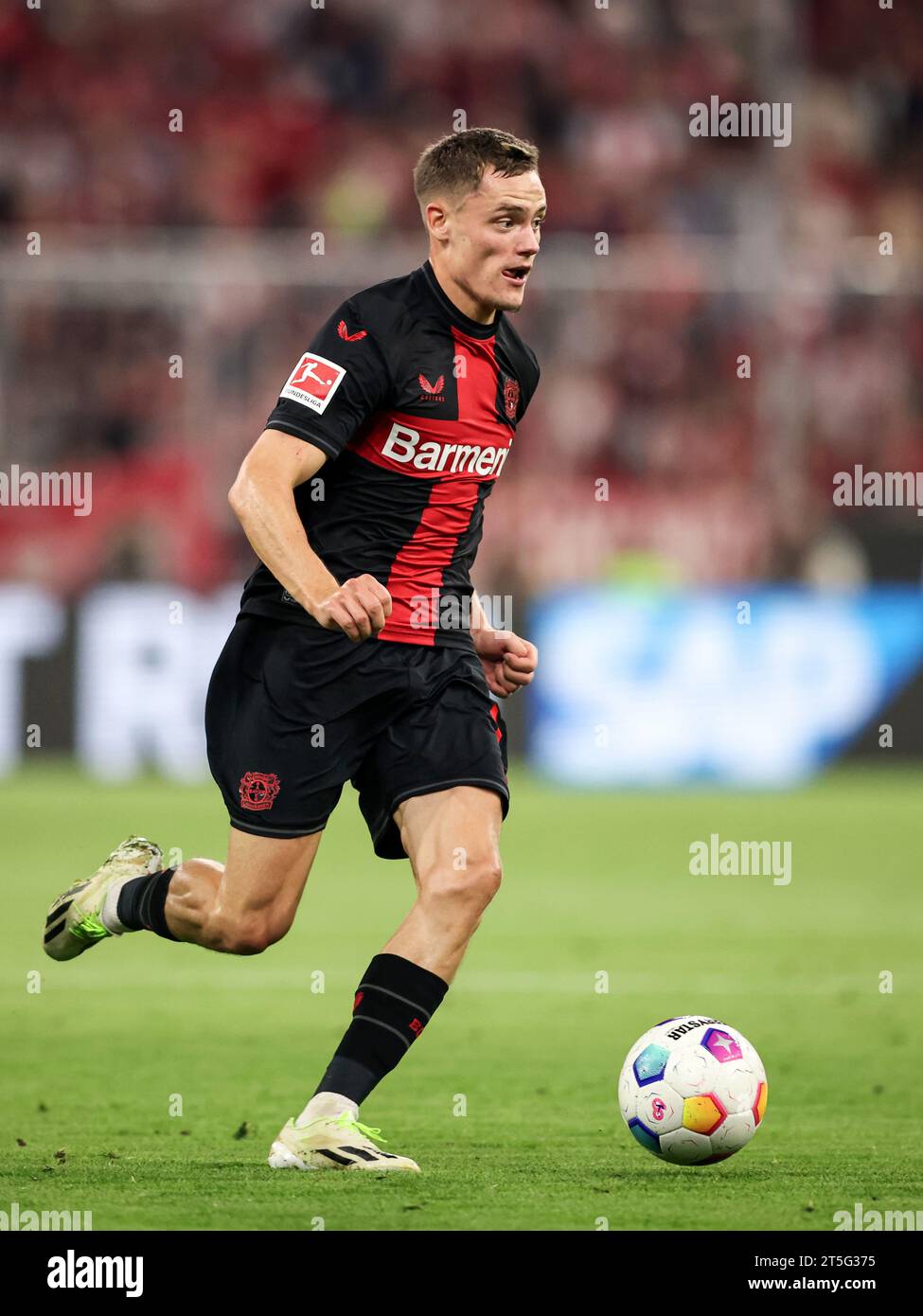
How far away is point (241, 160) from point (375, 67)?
5.93ft

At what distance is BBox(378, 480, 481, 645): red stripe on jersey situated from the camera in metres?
5.59

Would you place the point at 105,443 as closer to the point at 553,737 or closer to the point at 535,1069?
the point at 553,737

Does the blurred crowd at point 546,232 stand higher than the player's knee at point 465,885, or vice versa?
the blurred crowd at point 546,232

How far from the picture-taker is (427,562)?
566 cm

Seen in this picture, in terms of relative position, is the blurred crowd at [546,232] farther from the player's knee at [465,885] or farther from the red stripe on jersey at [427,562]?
the player's knee at [465,885]

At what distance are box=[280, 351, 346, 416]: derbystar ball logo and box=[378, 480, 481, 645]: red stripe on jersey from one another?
A: 500 mm

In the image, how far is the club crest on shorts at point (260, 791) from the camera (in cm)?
545
